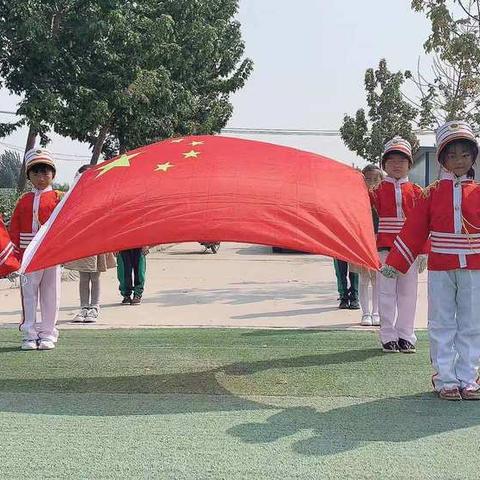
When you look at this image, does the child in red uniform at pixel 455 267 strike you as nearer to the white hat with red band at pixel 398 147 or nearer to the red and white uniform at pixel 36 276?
the white hat with red band at pixel 398 147

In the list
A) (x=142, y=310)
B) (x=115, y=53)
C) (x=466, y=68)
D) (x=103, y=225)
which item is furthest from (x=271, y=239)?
(x=115, y=53)

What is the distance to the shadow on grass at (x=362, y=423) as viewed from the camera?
3742 mm

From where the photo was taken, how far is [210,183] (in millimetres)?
4914

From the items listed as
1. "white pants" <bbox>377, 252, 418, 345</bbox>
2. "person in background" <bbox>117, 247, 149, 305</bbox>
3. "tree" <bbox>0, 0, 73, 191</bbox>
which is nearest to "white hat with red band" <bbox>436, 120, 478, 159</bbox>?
"white pants" <bbox>377, 252, 418, 345</bbox>

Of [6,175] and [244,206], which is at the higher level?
[6,175]

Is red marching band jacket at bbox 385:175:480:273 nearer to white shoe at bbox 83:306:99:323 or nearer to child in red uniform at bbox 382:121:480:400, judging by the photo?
child in red uniform at bbox 382:121:480:400

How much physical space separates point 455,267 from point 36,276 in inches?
137

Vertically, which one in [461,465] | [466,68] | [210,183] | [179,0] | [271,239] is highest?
[179,0]

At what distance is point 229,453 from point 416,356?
2.72m

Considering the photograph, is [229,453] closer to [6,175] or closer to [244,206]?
[244,206]

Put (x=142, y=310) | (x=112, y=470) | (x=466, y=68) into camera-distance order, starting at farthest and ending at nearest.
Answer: (x=466, y=68) → (x=142, y=310) → (x=112, y=470)

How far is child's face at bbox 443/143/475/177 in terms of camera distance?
466 cm

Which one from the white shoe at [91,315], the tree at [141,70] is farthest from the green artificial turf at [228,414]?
the tree at [141,70]

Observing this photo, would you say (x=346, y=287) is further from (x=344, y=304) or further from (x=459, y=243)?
(x=459, y=243)
